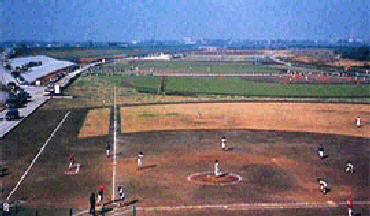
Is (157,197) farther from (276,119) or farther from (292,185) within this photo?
(276,119)

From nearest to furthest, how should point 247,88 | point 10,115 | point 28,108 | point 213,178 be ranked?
point 213,178, point 10,115, point 28,108, point 247,88

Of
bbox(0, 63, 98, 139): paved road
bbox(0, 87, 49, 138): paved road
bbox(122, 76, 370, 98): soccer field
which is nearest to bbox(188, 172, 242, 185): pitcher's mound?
bbox(0, 63, 98, 139): paved road

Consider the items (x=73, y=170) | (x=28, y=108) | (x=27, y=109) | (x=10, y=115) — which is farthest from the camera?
(x=28, y=108)

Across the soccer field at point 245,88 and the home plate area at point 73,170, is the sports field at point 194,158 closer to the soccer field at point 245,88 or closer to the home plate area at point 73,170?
the home plate area at point 73,170

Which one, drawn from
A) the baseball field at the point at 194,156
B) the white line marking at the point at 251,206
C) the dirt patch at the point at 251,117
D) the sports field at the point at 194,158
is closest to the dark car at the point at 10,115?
the sports field at the point at 194,158

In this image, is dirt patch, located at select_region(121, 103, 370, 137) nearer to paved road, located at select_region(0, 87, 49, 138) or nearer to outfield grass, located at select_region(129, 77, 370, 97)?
paved road, located at select_region(0, 87, 49, 138)

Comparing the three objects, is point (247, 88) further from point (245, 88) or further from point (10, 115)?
point (10, 115)

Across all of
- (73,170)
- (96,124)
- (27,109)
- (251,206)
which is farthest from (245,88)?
(251,206)
